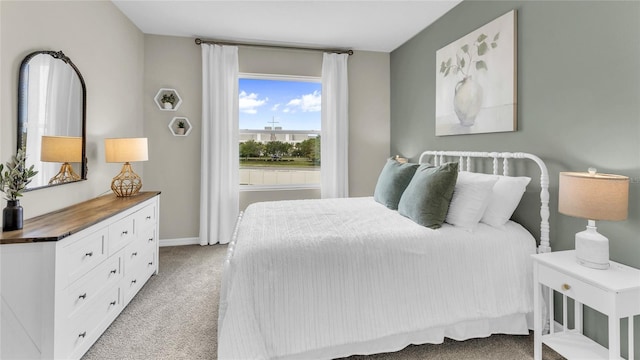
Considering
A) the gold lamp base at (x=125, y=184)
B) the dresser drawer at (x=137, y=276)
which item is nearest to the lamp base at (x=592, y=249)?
the dresser drawer at (x=137, y=276)

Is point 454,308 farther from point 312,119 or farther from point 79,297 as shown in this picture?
point 312,119

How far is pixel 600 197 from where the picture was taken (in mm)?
1455

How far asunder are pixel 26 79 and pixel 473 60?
3399 millimetres

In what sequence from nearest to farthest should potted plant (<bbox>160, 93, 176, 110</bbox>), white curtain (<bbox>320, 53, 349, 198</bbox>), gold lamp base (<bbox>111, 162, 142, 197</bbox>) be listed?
gold lamp base (<bbox>111, 162, 142, 197</bbox>), potted plant (<bbox>160, 93, 176, 110</bbox>), white curtain (<bbox>320, 53, 349, 198</bbox>)

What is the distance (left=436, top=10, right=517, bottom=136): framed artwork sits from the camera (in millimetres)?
2354

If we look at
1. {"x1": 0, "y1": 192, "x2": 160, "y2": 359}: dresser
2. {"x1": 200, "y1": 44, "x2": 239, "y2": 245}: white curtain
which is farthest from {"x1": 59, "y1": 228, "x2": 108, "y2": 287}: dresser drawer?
{"x1": 200, "y1": 44, "x2": 239, "y2": 245}: white curtain

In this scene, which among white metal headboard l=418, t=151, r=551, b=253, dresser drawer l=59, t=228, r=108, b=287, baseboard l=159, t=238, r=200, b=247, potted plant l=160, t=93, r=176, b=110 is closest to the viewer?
dresser drawer l=59, t=228, r=108, b=287

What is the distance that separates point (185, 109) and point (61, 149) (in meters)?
1.81

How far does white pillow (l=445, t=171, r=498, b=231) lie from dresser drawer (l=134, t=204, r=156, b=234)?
8.16 feet

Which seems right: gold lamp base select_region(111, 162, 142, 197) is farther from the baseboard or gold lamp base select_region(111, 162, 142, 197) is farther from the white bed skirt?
the white bed skirt

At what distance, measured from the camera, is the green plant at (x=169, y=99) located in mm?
3797

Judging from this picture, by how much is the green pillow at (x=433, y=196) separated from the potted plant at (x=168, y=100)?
3.22 m

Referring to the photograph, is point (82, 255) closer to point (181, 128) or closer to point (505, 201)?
point (181, 128)

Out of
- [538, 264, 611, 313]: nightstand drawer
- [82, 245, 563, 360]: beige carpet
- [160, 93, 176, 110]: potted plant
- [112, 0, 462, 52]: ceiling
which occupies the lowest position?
[82, 245, 563, 360]: beige carpet
